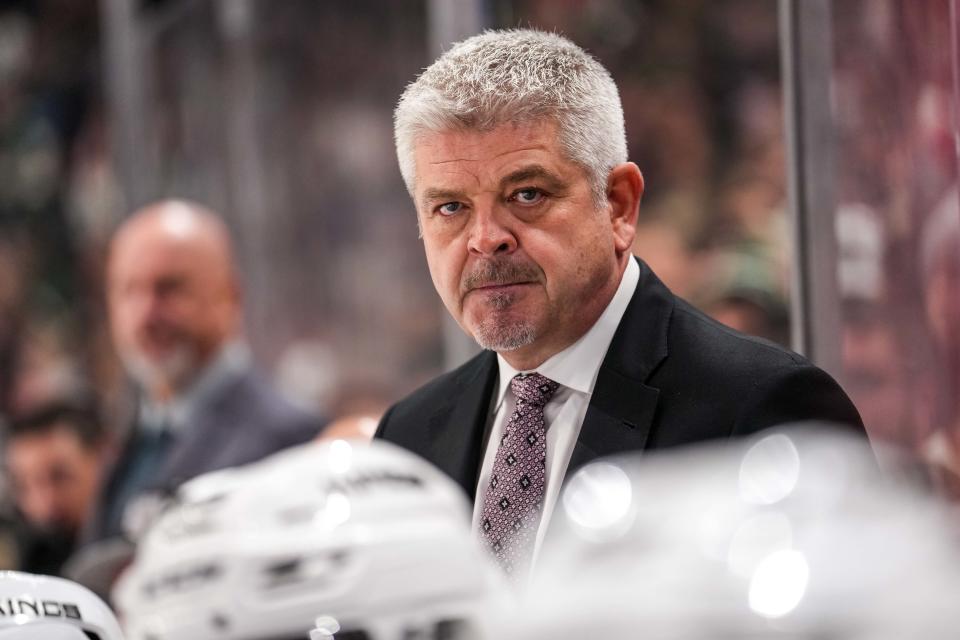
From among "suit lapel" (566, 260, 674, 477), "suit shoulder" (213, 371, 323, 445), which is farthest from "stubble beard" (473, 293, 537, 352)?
"suit shoulder" (213, 371, 323, 445)

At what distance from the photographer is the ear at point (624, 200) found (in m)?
1.85

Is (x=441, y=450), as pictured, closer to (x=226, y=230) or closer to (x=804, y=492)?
(x=804, y=492)

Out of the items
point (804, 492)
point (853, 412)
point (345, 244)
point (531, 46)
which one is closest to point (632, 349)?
point (853, 412)

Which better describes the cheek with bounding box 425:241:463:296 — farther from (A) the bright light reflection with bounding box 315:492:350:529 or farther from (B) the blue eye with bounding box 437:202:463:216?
(A) the bright light reflection with bounding box 315:492:350:529

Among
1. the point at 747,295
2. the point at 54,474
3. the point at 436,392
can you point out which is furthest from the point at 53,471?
the point at 436,392

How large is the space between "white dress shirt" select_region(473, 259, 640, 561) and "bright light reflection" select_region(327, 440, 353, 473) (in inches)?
23.9

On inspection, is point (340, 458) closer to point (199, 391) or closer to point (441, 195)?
point (441, 195)

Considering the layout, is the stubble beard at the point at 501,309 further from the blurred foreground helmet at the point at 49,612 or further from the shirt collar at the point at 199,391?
the shirt collar at the point at 199,391

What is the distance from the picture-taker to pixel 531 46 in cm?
174

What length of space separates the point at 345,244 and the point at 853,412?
119 inches

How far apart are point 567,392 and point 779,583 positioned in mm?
1016

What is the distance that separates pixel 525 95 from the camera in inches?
66.9

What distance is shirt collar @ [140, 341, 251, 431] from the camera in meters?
3.69

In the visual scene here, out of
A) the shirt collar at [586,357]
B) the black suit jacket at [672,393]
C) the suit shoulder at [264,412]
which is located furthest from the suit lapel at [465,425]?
the suit shoulder at [264,412]
